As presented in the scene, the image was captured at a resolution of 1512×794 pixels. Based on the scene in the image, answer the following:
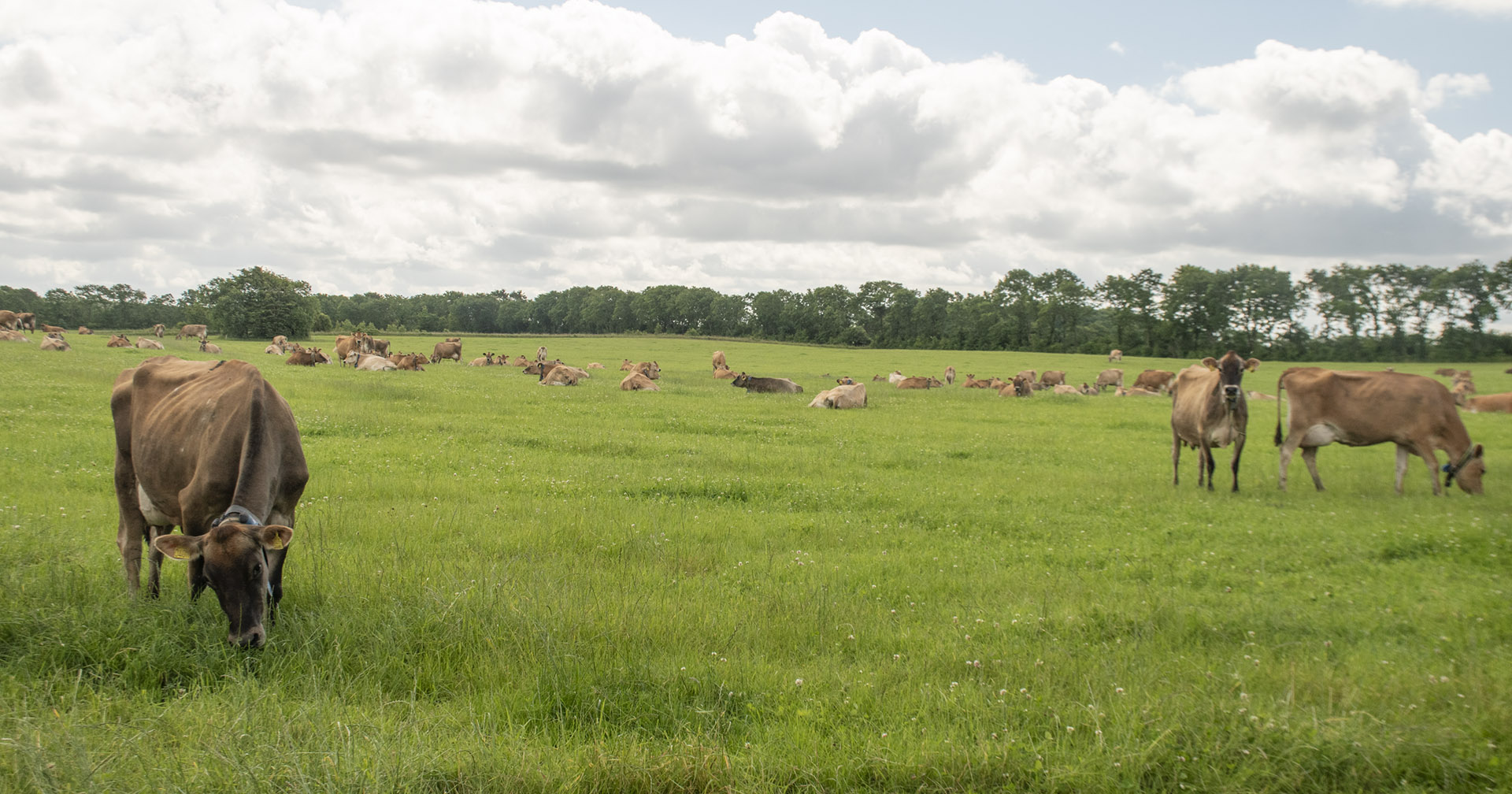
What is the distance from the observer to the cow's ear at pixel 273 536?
582cm

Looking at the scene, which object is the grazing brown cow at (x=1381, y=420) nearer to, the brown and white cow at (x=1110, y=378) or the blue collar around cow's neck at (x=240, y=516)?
the blue collar around cow's neck at (x=240, y=516)

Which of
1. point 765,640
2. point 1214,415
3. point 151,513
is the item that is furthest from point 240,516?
point 1214,415

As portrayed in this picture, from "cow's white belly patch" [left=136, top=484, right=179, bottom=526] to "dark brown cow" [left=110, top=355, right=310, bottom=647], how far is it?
0.01 m

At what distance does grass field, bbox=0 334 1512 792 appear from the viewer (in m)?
4.40

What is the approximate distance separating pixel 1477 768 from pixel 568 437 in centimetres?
1484

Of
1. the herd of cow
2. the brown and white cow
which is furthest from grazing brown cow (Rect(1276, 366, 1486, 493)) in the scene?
the brown and white cow

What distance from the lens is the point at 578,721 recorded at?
489 centimetres

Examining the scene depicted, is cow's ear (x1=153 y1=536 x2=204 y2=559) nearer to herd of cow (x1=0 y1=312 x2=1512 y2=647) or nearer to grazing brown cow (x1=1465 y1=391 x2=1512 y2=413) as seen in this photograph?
herd of cow (x1=0 y1=312 x2=1512 y2=647)

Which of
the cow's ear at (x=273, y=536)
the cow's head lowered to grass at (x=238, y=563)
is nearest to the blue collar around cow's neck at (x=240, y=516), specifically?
the cow's head lowered to grass at (x=238, y=563)

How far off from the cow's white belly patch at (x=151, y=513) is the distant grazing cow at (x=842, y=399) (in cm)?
2083

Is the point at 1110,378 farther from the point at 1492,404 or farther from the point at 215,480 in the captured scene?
the point at 215,480

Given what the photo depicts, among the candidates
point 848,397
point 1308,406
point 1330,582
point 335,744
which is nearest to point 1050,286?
point 848,397

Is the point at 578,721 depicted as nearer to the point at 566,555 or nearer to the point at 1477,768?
the point at 566,555

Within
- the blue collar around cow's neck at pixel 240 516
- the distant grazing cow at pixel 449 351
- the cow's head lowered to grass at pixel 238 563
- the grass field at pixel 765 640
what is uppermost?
the distant grazing cow at pixel 449 351
